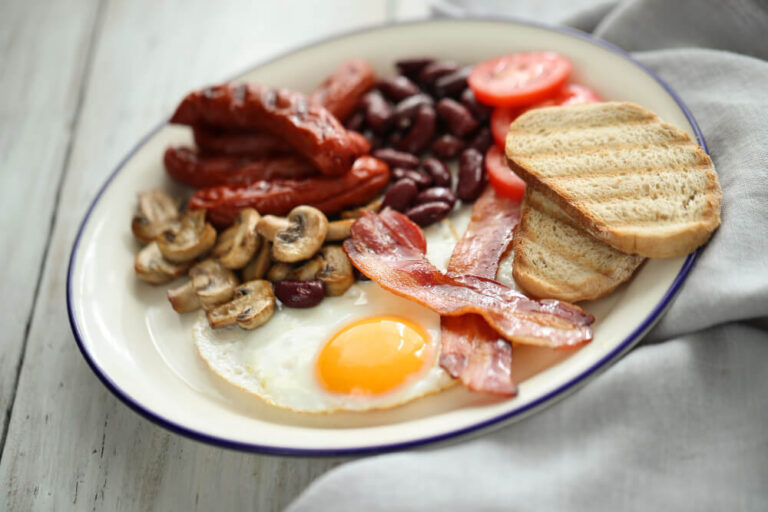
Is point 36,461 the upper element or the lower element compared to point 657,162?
lower

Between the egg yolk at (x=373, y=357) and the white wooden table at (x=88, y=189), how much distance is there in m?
0.33

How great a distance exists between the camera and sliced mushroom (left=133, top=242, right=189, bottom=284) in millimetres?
3107

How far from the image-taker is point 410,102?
142 inches

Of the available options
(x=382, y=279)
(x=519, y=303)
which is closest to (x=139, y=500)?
(x=382, y=279)

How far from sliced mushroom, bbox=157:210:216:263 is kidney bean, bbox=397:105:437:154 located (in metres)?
1.15

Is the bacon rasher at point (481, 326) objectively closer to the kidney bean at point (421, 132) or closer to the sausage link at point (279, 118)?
the kidney bean at point (421, 132)

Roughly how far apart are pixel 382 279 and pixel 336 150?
802 millimetres

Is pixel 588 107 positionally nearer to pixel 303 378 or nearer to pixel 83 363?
pixel 303 378

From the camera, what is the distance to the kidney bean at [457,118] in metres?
3.47

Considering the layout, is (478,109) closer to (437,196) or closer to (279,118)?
(437,196)

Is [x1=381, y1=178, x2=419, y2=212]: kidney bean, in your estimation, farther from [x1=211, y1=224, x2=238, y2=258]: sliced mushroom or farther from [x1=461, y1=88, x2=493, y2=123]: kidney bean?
[x1=211, y1=224, x2=238, y2=258]: sliced mushroom

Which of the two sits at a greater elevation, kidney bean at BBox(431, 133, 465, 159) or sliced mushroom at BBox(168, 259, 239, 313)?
kidney bean at BBox(431, 133, 465, 159)

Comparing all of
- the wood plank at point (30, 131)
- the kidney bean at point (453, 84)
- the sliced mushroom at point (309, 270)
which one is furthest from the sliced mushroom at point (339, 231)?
the wood plank at point (30, 131)

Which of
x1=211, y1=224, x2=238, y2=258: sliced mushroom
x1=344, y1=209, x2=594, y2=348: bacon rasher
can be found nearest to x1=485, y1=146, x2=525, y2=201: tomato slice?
x1=344, y1=209, x2=594, y2=348: bacon rasher
